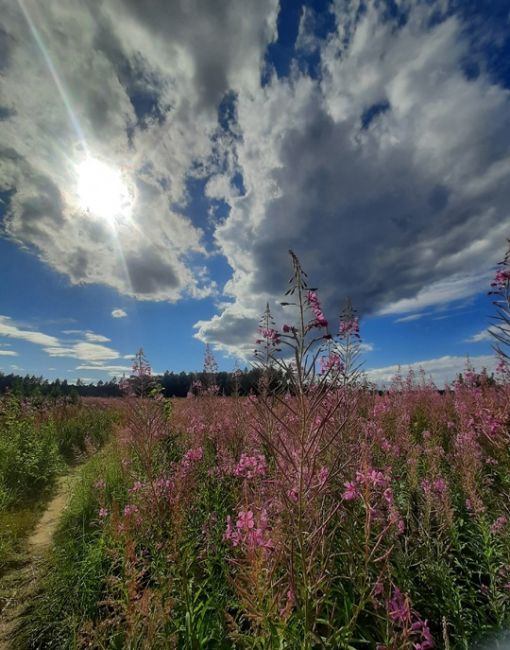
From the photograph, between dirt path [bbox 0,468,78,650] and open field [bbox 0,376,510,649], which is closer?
open field [bbox 0,376,510,649]

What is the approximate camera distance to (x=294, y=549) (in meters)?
1.86

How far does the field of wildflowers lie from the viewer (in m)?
1.69

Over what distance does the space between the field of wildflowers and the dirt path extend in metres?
0.17

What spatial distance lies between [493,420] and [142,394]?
4.97m

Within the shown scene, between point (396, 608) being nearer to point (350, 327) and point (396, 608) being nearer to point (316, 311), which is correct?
point (316, 311)

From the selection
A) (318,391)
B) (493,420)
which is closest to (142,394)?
(318,391)

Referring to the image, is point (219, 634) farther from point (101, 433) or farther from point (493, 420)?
point (101, 433)

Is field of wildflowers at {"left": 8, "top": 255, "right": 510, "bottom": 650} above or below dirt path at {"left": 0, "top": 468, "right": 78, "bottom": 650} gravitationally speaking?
above

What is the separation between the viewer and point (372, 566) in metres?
2.75

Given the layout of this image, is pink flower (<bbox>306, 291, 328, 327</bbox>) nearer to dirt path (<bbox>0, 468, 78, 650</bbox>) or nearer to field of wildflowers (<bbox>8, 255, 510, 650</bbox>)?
field of wildflowers (<bbox>8, 255, 510, 650</bbox>)

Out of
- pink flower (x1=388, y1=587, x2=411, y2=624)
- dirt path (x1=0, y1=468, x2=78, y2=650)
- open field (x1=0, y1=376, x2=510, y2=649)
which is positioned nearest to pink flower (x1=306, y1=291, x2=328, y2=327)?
open field (x1=0, y1=376, x2=510, y2=649)

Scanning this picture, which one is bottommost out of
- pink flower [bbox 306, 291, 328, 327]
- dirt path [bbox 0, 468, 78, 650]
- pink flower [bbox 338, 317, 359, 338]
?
dirt path [bbox 0, 468, 78, 650]

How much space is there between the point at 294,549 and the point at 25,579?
14.0 ft

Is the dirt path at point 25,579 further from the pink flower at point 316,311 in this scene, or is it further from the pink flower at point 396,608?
the pink flower at point 316,311
